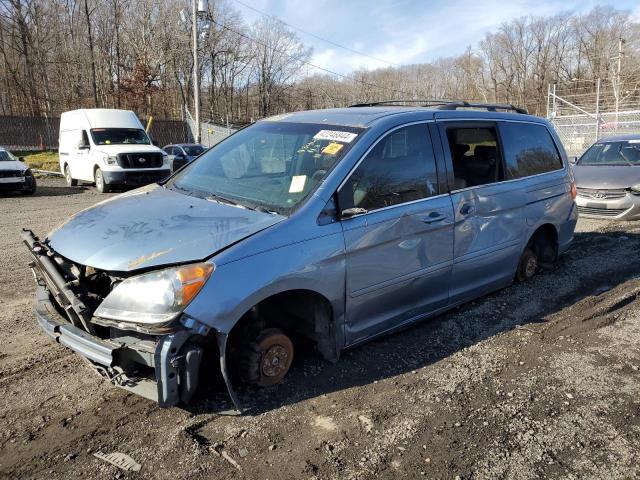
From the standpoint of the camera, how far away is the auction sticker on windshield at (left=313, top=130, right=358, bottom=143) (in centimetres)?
367

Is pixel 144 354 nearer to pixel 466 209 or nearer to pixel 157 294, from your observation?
pixel 157 294

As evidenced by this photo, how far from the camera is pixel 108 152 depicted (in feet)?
51.4

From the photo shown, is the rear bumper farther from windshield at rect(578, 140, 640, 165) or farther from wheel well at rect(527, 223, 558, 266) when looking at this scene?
wheel well at rect(527, 223, 558, 266)

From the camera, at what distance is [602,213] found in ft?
30.2

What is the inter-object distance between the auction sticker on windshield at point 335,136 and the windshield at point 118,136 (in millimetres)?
14471

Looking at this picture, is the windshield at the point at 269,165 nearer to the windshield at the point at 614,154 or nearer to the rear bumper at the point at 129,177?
the windshield at the point at 614,154

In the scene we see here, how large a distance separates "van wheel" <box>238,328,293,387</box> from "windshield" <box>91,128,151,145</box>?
15.2 meters

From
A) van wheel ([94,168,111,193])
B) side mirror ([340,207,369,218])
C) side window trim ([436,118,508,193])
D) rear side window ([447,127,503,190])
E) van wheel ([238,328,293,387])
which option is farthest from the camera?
van wheel ([94,168,111,193])

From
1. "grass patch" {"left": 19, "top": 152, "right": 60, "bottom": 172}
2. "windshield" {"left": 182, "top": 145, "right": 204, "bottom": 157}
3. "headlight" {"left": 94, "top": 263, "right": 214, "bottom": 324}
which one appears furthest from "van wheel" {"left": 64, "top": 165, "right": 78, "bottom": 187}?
"headlight" {"left": 94, "top": 263, "right": 214, "bottom": 324}

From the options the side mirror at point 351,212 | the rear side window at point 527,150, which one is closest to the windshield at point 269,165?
the side mirror at point 351,212

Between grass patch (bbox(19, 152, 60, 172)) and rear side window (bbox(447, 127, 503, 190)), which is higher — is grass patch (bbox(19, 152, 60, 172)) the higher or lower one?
the higher one

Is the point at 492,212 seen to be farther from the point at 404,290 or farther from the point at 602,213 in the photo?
the point at 602,213

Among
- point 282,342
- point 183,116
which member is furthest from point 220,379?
point 183,116

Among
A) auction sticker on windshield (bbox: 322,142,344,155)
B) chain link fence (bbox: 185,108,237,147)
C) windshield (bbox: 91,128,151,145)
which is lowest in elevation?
auction sticker on windshield (bbox: 322,142,344,155)
